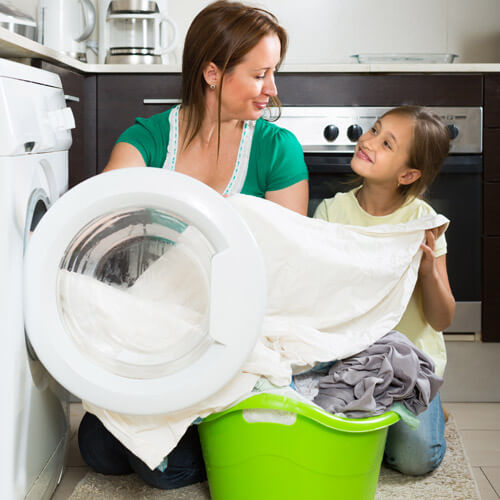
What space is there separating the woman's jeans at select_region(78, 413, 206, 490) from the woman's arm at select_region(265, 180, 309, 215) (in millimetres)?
554

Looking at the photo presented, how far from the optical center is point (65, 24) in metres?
2.25

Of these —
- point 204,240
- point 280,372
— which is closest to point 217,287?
point 204,240

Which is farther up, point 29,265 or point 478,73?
point 478,73

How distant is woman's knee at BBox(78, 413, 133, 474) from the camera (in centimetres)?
150

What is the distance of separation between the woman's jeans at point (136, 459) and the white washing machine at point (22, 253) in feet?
0.45

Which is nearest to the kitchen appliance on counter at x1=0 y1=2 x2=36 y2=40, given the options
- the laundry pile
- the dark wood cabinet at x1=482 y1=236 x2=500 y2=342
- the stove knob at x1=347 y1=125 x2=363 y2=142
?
the stove knob at x1=347 y1=125 x2=363 y2=142

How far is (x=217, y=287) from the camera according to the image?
3.63ft

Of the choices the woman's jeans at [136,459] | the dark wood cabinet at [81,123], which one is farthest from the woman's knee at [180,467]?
the dark wood cabinet at [81,123]

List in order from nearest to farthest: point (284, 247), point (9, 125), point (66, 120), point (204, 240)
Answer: point (9, 125) < point (204, 240) < point (284, 247) < point (66, 120)

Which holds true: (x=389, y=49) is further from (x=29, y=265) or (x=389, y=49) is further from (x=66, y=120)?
(x=29, y=265)

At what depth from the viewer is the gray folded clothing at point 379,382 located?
1231 mm

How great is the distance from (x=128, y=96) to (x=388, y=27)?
1.09 metres

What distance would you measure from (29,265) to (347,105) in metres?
1.22

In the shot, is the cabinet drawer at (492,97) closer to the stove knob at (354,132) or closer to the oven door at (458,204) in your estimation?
the oven door at (458,204)
